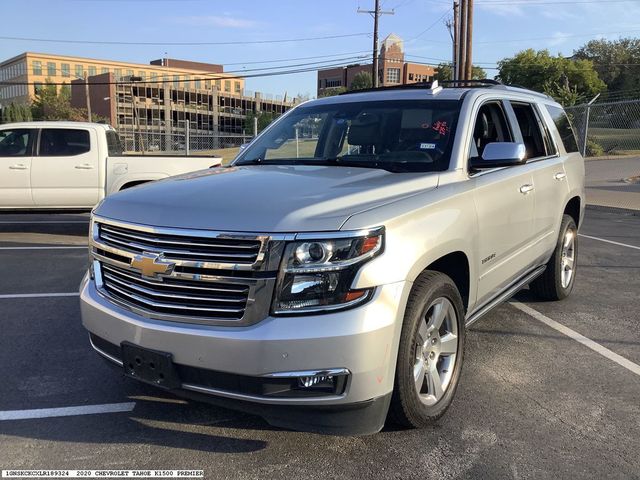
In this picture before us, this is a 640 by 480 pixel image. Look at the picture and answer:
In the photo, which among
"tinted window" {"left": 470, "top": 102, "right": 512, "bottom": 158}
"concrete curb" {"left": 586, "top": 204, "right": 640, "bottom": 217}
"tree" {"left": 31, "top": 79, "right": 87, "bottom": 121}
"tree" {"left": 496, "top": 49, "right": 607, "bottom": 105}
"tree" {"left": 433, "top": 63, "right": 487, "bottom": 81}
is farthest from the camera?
"tree" {"left": 433, "top": 63, "right": 487, "bottom": 81}

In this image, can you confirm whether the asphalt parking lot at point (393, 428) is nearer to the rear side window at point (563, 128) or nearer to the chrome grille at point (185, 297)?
the chrome grille at point (185, 297)

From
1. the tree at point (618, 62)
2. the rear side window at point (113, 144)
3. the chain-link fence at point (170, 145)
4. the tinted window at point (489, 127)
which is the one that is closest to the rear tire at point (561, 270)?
the tinted window at point (489, 127)

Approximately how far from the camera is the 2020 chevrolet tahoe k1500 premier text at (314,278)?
262 centimetres

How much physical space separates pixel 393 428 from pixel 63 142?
9.11m

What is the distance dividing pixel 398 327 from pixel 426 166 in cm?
137

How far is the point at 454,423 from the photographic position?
3.37 m

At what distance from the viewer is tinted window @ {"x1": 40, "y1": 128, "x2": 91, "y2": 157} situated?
33.6 ft

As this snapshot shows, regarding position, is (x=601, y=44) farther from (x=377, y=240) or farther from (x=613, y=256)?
(x=377, y=240)

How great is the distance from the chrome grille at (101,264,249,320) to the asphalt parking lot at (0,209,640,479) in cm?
81

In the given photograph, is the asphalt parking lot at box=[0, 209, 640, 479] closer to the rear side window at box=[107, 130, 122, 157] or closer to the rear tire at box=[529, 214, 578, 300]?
the rear tire at box=[529, 214, 578, 300]

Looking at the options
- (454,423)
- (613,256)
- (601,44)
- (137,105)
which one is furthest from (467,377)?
(601,44)

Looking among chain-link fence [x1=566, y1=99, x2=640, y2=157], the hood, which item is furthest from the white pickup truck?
chain-link fence [x1=566, y1=99, x2=640, y2=157]

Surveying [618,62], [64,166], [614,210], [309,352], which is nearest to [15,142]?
[64,166]

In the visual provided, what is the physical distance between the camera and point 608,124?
76.6ft
